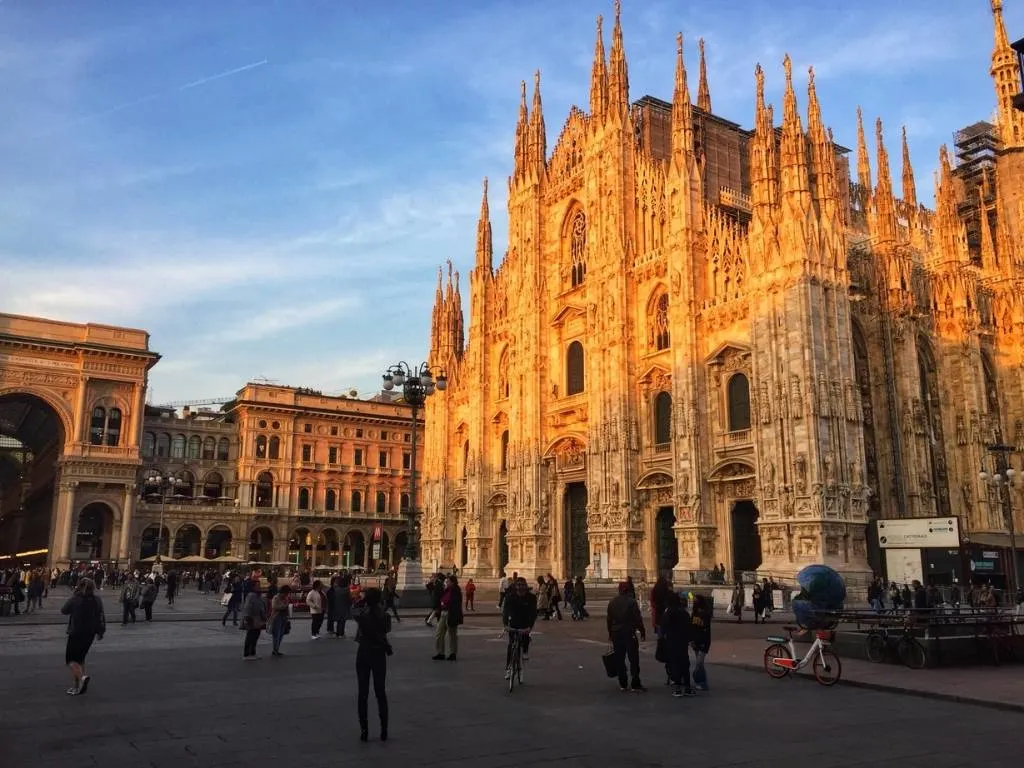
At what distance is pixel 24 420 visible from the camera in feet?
252

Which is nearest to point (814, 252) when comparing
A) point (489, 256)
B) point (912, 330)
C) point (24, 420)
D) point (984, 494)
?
point (912, 330)

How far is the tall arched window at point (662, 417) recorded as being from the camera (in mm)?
39469

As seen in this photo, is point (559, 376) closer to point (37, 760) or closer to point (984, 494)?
point (984, 494)

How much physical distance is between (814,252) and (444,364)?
2911 cm

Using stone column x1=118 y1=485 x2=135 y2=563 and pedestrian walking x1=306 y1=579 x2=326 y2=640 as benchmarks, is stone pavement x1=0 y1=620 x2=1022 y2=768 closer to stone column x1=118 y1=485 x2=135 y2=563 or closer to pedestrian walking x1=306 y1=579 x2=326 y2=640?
pedestrian walking x1=306 y1=579 x2=326 y2=640

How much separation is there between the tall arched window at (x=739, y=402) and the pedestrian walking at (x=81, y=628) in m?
28.7

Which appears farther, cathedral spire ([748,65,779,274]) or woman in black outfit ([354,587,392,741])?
cathedral spire ([748,65,779,274])

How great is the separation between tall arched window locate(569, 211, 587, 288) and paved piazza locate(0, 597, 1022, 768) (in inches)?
1342

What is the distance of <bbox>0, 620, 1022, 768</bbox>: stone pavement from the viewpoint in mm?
7832

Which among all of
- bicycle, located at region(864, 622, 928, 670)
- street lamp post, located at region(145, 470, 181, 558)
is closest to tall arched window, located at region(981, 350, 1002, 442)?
bicycle, located at region(864, 622, 928, 670)

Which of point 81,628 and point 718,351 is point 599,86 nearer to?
point 718,351

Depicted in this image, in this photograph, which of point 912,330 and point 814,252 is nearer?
point 814,252

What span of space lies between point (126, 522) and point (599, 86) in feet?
143

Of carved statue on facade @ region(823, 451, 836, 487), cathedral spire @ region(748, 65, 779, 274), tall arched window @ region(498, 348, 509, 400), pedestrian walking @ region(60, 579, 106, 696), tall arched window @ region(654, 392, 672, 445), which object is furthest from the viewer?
tall arched window @ region(498, 348, 509, 400)
